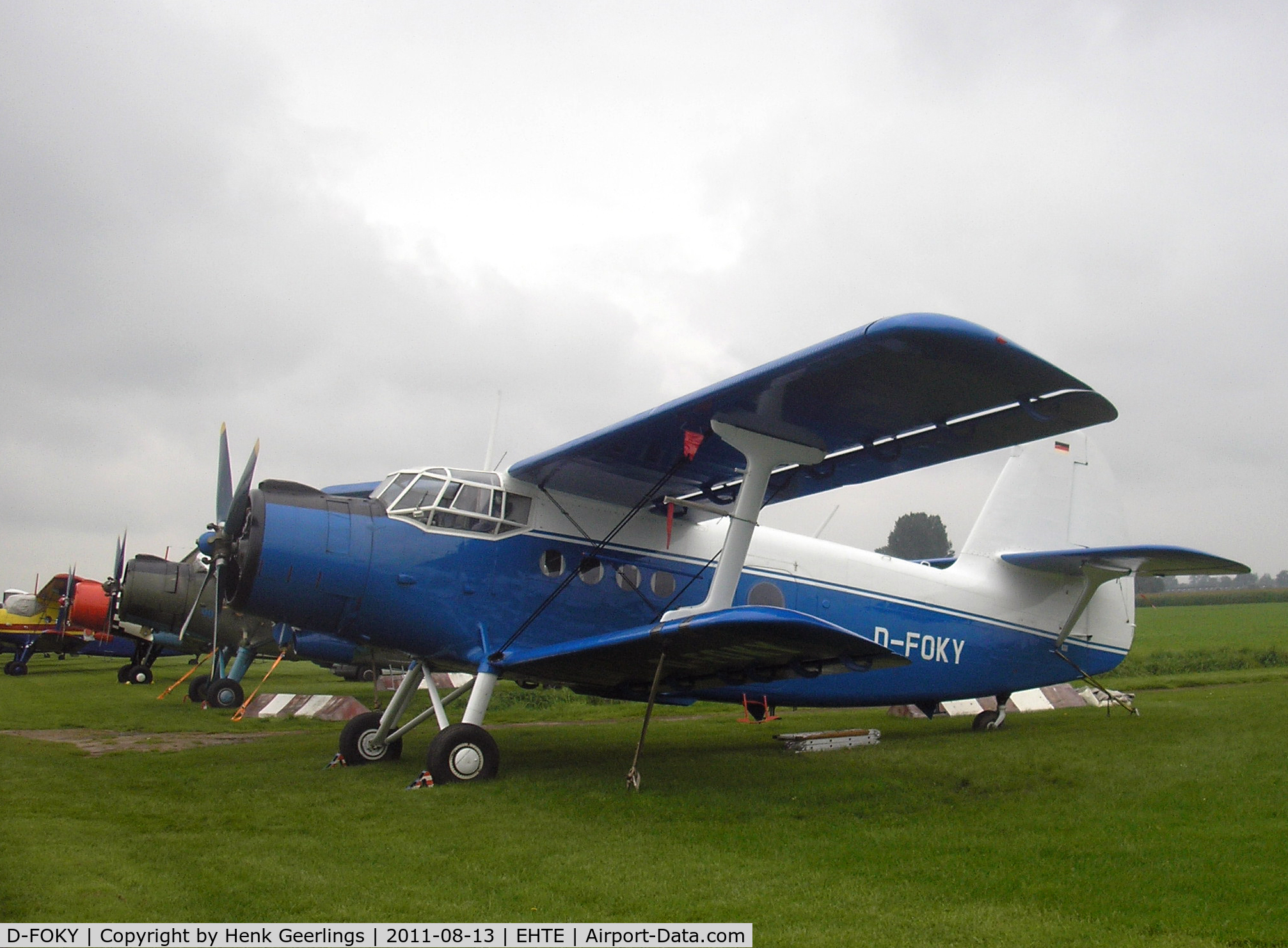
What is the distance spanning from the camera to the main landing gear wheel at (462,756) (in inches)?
293

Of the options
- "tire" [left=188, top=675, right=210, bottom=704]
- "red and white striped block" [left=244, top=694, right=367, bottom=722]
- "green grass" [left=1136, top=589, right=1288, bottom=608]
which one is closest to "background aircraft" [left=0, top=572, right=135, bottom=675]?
"tire" [left=188, top=675, right=210, bottom=704]

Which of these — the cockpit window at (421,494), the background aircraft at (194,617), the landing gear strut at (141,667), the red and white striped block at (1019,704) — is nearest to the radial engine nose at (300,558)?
the cockpit window at (421,494)

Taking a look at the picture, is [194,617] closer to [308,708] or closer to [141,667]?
[308,708]

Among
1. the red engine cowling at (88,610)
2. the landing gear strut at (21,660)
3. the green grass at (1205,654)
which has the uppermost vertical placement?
the green grass at (1205,654)

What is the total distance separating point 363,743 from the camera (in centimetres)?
927

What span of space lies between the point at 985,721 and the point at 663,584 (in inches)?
213

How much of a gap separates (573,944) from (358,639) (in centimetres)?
538

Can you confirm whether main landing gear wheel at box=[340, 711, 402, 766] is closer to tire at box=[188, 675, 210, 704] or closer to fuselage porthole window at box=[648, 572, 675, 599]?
fuselage porthole window at box=[648, 572, 675, 599]

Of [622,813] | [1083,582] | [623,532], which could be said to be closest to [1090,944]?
Answer: [622,813]

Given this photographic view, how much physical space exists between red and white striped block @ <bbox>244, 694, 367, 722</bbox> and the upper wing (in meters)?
8.53

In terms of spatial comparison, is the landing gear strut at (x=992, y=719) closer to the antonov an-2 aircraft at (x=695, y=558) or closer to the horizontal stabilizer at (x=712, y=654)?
the antonov an-2 aircraft at (x=695, y=558)

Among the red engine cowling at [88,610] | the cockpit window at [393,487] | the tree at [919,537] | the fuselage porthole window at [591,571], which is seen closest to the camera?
the cockpit window at [393,487]

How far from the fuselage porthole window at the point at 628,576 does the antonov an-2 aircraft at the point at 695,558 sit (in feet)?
0.06
